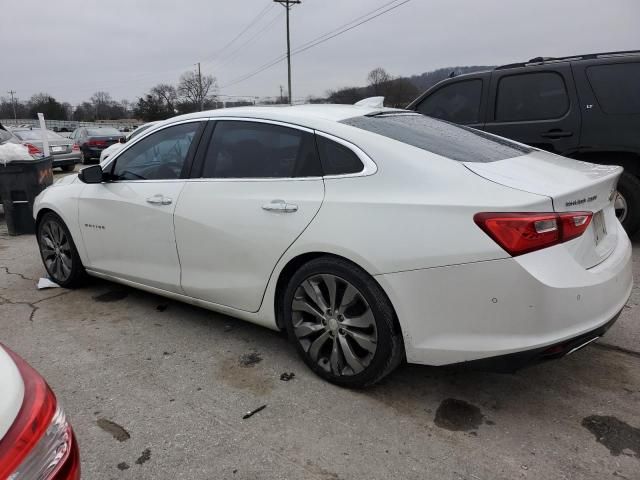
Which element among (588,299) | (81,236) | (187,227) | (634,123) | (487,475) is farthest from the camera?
(634,123)

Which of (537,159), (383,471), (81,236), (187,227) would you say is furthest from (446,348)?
(81,236)

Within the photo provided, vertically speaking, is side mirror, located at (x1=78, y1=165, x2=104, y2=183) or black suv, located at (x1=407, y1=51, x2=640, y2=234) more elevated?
black suv, located at (x1=407, y1=51, x2=640, y2=234)

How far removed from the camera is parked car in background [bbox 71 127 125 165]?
768 inches

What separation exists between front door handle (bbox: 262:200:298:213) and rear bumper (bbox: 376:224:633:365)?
26.2 inches

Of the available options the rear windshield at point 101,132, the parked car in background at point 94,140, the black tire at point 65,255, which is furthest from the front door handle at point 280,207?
the rear windshield at point 101,132

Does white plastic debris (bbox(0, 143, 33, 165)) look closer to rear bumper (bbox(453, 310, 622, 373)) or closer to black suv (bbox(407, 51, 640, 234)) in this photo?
black suv (bbox(407, 51, 640, 234))

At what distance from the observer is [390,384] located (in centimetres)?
295

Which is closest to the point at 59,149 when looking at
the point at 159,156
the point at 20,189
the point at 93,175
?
the point at 20,189

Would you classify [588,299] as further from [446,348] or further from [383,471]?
[383,471]

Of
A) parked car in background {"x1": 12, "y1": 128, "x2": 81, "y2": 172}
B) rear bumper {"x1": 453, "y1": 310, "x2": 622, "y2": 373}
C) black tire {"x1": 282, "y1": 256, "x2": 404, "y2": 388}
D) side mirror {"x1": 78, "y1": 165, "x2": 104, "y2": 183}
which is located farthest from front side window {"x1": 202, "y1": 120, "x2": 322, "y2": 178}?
parked car in background {"x1": 12, "y1": 128, "x2": 81, "y2": 172}

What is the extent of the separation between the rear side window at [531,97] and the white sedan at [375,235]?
2.65 meters

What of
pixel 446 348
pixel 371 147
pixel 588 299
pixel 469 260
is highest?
pixel 371 147

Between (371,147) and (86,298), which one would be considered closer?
(371,147)

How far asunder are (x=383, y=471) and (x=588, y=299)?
1198mm
